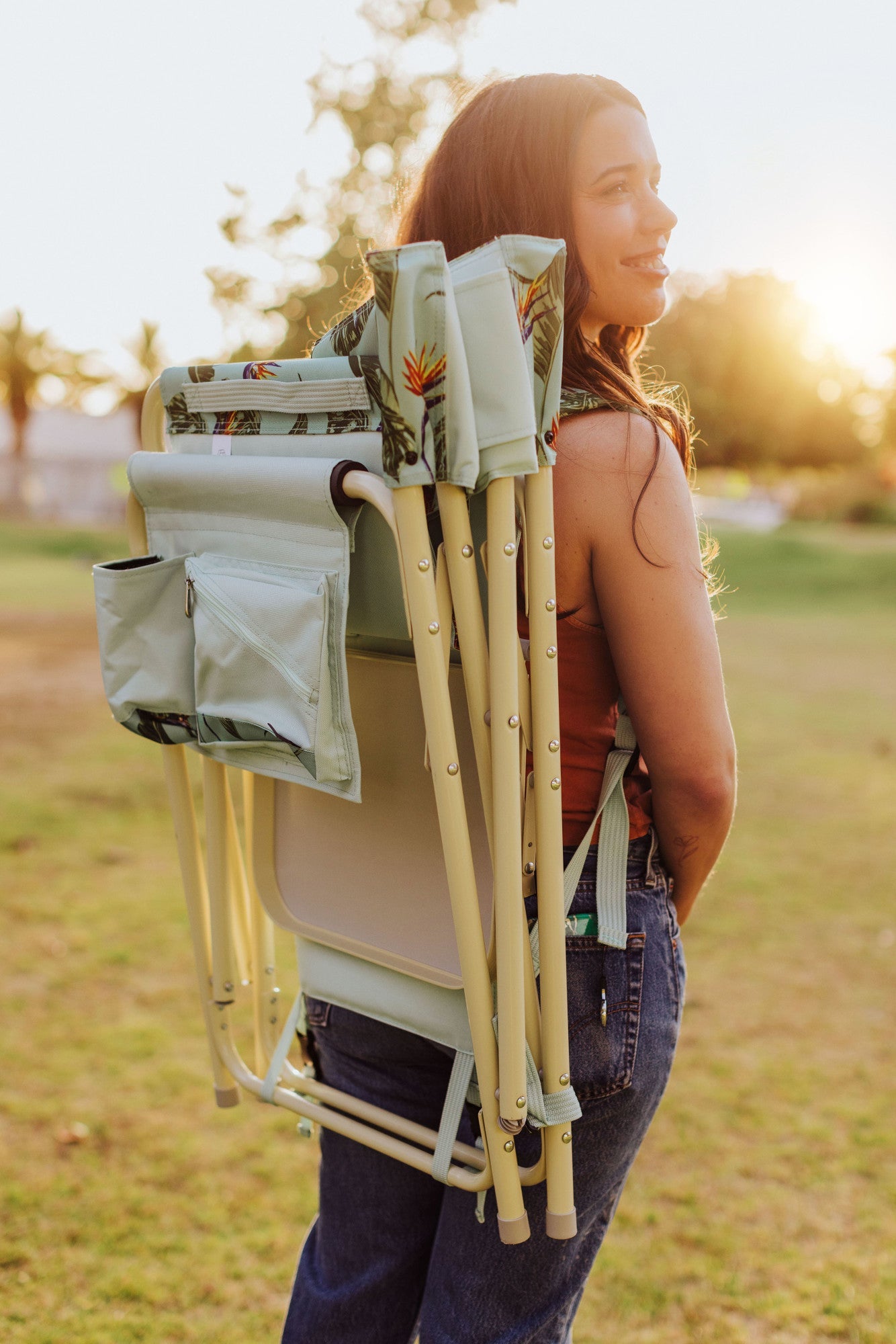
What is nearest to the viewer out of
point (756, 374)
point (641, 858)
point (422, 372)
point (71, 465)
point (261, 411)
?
point (422, 372)

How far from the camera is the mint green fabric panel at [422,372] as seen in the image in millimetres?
1089

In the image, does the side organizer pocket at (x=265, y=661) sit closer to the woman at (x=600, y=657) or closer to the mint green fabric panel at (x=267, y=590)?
the mint green fabric panel at (x=267, y=590)

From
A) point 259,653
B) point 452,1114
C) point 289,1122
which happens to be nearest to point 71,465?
point 289,1122

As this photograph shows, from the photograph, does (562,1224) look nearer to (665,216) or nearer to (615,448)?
(615,448)

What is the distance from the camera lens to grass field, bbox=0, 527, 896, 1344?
2643 mm

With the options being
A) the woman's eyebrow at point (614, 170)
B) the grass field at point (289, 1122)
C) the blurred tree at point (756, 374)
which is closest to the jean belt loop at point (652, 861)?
the woman's eyebrow at point (614, 170)

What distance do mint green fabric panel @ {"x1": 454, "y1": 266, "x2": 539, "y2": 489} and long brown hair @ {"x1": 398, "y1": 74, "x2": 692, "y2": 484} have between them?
0.27 m

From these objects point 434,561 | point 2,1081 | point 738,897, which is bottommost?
point 738,897

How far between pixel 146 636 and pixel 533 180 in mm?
796

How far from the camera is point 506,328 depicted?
111 cm

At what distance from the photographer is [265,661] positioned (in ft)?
4.37

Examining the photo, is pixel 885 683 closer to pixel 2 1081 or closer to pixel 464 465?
pixel 2 1081

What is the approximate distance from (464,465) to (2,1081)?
3148 mm

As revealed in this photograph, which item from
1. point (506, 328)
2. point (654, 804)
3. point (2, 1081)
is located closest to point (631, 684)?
point (654, 804)
